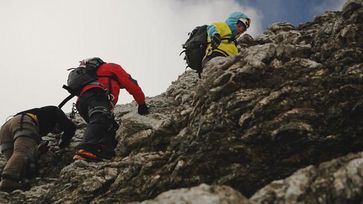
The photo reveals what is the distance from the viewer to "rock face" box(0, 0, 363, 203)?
701cm

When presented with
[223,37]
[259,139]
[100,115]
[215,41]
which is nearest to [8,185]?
[100,115]

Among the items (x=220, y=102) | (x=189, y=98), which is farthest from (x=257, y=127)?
(x=189, y=98)

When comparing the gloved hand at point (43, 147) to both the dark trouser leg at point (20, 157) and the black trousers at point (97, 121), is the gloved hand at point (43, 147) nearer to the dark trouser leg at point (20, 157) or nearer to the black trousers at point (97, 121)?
the dark trouser leg at point (20, 157)

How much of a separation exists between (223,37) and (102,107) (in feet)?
21.0

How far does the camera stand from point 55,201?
1077cm

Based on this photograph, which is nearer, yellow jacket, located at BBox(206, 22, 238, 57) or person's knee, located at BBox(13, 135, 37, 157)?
person's knee, located at BBox(13, 135, 37, 157)

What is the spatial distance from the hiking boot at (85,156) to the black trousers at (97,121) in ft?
0.67

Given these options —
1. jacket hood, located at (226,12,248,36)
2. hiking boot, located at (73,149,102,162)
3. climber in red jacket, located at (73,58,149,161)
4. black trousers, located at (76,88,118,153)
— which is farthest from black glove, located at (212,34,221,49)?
hiking boot, located at (73,149,102,162)

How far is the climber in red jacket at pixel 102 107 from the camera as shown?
13.4 meters

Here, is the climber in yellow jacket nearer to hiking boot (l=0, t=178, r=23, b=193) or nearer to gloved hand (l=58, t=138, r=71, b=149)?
gloved hand (l=58, t=138, r=71, b=149)

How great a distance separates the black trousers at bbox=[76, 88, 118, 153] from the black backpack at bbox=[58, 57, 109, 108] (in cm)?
46

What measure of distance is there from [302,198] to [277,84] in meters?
4.46

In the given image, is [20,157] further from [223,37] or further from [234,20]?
[234,20]

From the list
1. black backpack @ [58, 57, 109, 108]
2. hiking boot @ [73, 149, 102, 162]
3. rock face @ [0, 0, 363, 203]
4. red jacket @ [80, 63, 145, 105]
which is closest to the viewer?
rock face @ [0, 0, 363, 203]
